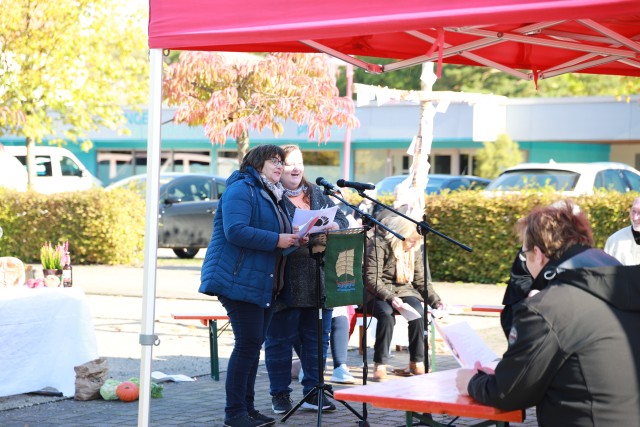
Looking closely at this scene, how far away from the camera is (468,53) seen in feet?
25.3

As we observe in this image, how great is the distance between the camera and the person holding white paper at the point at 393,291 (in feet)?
28.6

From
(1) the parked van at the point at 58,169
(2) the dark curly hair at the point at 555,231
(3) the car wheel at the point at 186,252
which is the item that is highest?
(2) the dark curly hair at the point at 555,231

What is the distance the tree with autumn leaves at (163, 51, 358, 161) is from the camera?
1373 centimetres

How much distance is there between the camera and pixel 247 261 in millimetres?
6547

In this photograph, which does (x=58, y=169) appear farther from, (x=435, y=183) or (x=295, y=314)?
(x=295, y=314)

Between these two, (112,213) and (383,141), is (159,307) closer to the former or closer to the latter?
(112,213)

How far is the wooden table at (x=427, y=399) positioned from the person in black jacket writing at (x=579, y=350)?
0.19 metres

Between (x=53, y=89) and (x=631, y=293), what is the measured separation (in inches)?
742

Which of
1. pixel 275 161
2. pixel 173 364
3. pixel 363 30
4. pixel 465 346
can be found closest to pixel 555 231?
pixel 465 346

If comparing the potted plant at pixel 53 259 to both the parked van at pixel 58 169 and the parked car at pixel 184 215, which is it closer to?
the parked car at pixel 184 215

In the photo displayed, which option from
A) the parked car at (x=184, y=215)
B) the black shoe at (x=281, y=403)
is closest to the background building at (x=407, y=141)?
the parked car at (x=184, y=215)

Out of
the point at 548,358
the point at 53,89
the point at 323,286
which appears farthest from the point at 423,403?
the point at 53,89

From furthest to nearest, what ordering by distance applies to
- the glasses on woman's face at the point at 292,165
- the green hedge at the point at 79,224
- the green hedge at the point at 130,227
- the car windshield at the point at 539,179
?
1. the green hedge at the point at 79,224
2. the car windshield at the point at 539,179
3. the green hedge at the point at 130,227
4. the glasses on woman's face at the point at 292,165

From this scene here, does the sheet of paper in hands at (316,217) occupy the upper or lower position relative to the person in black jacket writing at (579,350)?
upper
